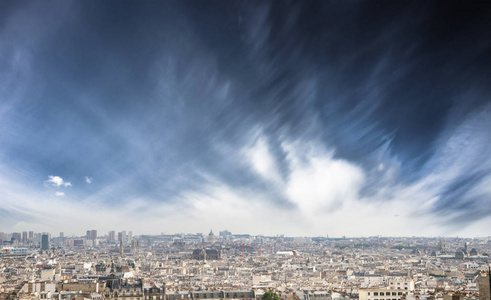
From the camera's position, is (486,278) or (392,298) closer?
(486,278)

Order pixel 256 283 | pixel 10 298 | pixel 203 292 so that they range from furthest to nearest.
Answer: pixel 256 283 → pixel 203 292 → pixel 10 298

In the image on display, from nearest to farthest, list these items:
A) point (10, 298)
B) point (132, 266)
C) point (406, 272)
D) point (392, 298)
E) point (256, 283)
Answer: point (10, 298) → point (392, 298) → point (256, 283) → point (406, 272) → point (132, 266)

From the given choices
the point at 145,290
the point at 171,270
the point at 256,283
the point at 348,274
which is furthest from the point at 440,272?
the point at 145,290

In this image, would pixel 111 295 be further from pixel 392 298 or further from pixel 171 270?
pixel 171 270

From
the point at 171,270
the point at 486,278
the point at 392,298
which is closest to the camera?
the point at 486,278

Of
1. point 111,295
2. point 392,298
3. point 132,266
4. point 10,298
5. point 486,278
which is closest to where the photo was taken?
point 486,278

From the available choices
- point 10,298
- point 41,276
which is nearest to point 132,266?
point 41,276

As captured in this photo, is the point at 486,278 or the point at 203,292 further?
the point at 203,292
